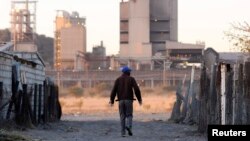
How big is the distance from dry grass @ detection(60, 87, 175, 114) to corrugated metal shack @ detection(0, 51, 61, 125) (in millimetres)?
40600

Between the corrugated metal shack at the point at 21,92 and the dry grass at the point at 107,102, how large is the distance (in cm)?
4060

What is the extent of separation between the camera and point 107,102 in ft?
271

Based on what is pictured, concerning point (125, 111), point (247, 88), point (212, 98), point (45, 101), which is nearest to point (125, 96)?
point (125, 111)

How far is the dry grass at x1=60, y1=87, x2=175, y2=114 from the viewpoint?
72.4 m

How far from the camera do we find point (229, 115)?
16938 mm

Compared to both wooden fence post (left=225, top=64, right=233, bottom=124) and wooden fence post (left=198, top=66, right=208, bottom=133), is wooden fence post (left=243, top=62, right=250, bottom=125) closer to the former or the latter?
wooden fence post (left=225, top=64, right=233, bottom=124)

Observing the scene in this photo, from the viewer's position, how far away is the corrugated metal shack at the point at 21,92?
76.0ft

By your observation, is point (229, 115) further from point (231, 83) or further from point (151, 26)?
point (151, 26)

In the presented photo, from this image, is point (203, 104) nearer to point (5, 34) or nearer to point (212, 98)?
point (212, 98)

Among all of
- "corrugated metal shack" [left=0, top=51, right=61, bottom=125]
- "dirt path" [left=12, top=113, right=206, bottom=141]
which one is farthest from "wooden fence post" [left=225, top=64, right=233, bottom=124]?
"corrugated metal shack" [left=0, top=51, right=61, bottom=125]

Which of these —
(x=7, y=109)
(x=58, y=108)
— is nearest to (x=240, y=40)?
(x=7, y=109)

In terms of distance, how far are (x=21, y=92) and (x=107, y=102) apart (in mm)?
59248

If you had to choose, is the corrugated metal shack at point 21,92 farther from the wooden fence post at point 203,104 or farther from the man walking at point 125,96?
the wooden fence post at point 203,104

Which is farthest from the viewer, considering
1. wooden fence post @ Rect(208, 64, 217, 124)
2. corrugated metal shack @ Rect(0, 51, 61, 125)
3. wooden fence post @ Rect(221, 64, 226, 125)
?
corrugated metal shack @ Rect(0, 51, 61, 125)
